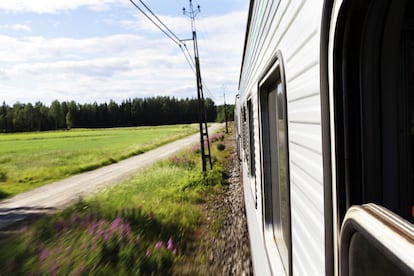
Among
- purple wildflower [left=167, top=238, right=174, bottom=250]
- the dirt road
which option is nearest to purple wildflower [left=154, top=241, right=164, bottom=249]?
purple wildflower [left=167, top=238, right=174, bottom=250]

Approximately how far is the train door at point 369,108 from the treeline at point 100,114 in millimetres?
108122

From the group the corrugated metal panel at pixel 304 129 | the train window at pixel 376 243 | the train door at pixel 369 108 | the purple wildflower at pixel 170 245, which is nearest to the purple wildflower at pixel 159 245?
the purple wildflower at pixel 170 245

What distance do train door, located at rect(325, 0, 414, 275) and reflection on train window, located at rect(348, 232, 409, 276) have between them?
95mm

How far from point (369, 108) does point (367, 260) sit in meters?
0.41

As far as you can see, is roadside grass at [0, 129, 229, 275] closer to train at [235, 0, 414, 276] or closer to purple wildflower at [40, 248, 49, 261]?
purple wildflower at [40, 248, 49, 261]

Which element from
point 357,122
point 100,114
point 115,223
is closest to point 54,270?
point 115,223

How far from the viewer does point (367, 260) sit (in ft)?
2.45

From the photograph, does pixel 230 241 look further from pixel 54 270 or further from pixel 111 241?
pixel 54 270

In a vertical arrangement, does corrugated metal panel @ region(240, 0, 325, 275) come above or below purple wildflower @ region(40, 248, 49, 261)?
above

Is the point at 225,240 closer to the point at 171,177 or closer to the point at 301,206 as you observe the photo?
the point at 301,206

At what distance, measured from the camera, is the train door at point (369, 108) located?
98 centimetres

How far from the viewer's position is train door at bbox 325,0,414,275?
976 millimetres

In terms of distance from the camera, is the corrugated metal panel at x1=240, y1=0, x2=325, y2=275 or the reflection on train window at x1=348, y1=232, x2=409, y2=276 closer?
the reflection on train window at x1=348, y1=232, x2=409, y2=276

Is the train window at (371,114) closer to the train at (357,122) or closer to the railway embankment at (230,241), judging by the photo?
the train at (357,122)
